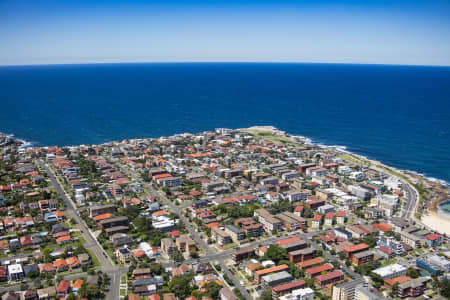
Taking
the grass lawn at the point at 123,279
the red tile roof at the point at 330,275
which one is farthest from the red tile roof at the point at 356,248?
the grass lawn at the point at 123,279

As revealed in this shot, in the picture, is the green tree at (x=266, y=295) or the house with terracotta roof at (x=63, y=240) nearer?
the green tree at (x=266, y=295)

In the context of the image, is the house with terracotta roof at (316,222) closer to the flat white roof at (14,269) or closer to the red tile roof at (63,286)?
the red tile roof at (63,286)

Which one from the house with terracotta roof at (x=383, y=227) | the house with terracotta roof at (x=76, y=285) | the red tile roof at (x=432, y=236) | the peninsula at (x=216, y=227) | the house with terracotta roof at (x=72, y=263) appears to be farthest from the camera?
the house with terracotta roof at (x=383, y=227)

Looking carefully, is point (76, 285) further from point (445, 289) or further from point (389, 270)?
point (445, 289)

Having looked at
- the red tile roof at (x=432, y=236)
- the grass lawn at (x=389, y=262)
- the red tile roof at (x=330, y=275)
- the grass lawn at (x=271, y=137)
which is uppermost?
the grass lawn at (x=271, y=137)

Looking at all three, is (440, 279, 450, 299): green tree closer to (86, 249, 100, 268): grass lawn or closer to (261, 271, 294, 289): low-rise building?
(261, 271, 294, 289): low-rise building

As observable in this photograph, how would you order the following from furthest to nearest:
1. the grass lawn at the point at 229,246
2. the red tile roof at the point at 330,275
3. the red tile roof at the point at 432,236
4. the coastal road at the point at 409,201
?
the coastal road at the point at 409,201
the red tile roof at the point at 432,236
the grass lawn at the point at 229,246
the red tile roof at the point at 330,275
